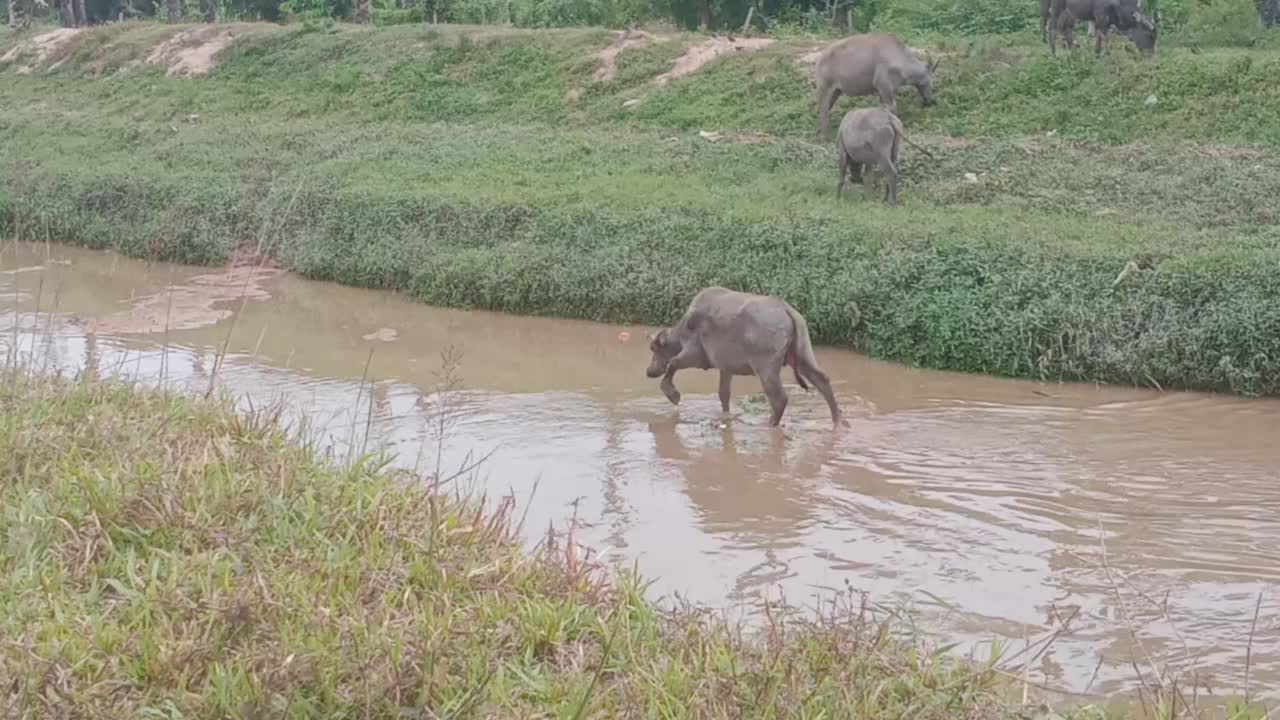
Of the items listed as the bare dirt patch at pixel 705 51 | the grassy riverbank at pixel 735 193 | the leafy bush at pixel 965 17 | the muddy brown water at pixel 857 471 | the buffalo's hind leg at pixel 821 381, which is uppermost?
the leafy bush at pixel 965 17

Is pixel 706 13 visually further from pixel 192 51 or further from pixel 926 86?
pixel 192 51

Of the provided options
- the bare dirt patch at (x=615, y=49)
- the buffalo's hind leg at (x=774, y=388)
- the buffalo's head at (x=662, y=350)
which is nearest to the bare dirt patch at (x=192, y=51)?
the bare dirt patch at (x=615, y=49)

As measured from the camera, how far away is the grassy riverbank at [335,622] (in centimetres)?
372

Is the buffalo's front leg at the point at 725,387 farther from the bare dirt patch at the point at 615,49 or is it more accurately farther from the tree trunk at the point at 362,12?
the tree trunk at the point at 362,12

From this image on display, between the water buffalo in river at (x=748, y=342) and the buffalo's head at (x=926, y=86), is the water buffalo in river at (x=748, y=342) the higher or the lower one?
the lower one

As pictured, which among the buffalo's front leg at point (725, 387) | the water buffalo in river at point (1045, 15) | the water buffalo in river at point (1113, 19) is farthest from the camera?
the water buffalo in river at point (1045, 15)

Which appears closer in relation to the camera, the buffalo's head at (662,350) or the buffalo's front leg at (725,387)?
the buffalo's front leg at (725,387)

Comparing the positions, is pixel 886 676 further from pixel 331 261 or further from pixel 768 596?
pixel 331 261

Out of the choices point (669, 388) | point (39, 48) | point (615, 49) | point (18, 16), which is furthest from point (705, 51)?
point (18, 16)

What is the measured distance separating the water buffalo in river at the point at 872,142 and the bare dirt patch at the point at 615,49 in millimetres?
7101

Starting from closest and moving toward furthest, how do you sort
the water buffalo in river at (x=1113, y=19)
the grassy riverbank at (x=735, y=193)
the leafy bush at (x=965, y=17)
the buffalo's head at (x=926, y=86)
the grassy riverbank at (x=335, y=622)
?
the grassy riverbank at (x=335, y=622) → the grassy riverbank at (x=735, y=193) → the buffalo's head at (x=926, y=86) → the water buffalo in river at (x=1113, y=19) → the leafy bush at (x=965, y=17)

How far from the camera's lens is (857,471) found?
25.5 ft

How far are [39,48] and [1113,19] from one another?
2270 cm

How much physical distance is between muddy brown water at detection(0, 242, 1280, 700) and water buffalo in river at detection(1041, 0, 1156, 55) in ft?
25.8
